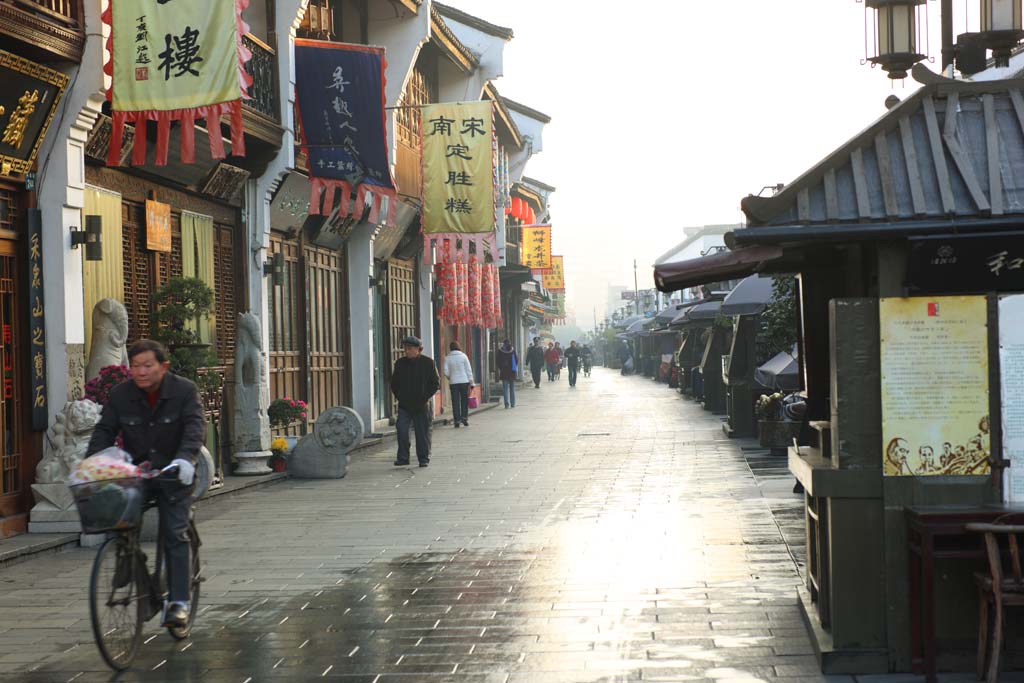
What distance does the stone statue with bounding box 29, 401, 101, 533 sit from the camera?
12.1 metres

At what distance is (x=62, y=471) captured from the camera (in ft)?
40.2

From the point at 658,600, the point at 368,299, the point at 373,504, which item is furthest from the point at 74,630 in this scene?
the point at 368,299

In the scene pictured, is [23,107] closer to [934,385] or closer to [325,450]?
[325,450]

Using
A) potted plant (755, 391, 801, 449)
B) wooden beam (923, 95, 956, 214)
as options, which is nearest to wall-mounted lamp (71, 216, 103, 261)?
wooden beam (923, 95, 956, 214)

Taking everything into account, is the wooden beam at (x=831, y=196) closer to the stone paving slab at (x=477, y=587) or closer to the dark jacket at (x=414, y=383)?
the stone paving slab at (x=477, y=587)

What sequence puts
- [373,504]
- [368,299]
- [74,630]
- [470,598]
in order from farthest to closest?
[368,299], [373,504], [470,598], [74,630]

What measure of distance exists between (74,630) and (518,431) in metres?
18.4

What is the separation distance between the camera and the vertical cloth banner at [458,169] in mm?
23531

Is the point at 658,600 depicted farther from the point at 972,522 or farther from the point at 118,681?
the point at 118,681

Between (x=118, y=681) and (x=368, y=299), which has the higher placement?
(x=368, y=299)

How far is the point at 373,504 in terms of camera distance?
14.5 meters

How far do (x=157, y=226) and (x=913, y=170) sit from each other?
10.5 metres

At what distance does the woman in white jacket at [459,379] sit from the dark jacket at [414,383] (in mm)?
8293

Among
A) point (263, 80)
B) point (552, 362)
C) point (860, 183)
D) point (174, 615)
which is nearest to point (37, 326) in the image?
point (174, 615)
